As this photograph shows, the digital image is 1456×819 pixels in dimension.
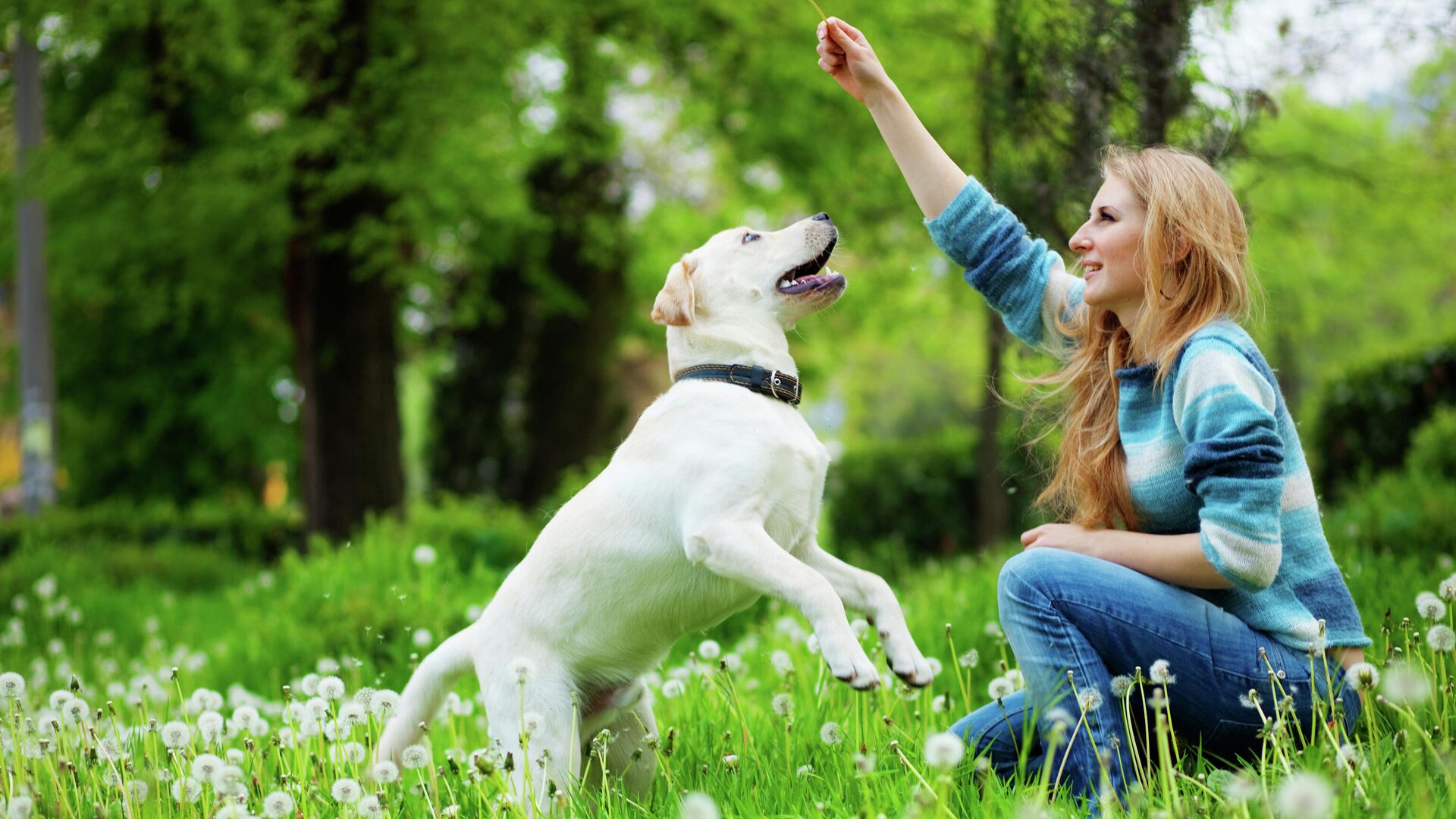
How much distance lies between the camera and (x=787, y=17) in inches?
427

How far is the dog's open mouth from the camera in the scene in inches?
123

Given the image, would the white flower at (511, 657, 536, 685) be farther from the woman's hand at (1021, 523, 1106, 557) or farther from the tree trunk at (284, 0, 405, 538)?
the tree trunk at (284, 0, 405, 538)

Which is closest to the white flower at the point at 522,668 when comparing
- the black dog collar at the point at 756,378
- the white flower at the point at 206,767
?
the white flower at the point at 206,767

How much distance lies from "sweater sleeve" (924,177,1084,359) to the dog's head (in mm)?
357

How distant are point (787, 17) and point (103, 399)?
939cm

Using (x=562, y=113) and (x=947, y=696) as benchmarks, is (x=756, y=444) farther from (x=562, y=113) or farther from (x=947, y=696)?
(x=562, y=113)

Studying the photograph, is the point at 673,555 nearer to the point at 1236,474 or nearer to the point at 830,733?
the point at 830,733

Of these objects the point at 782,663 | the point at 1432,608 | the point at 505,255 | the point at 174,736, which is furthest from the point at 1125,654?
the point at 505,255

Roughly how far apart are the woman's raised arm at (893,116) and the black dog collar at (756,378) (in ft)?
2.14

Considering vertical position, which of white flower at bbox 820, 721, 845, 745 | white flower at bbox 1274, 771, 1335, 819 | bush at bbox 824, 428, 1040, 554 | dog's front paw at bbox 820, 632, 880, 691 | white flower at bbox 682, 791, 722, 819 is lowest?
bush at bbox 824, 428, 1040, 554

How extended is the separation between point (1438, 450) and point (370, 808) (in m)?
6.50

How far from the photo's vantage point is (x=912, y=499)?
35.3ft

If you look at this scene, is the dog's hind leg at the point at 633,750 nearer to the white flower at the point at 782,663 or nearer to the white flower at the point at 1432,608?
the white flower at the point at 782,663

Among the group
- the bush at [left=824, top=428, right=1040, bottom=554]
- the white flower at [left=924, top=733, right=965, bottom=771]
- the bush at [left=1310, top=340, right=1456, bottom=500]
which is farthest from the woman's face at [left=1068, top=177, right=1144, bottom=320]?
the bush at [left=824, top=428, right=1040, bottom=554]
